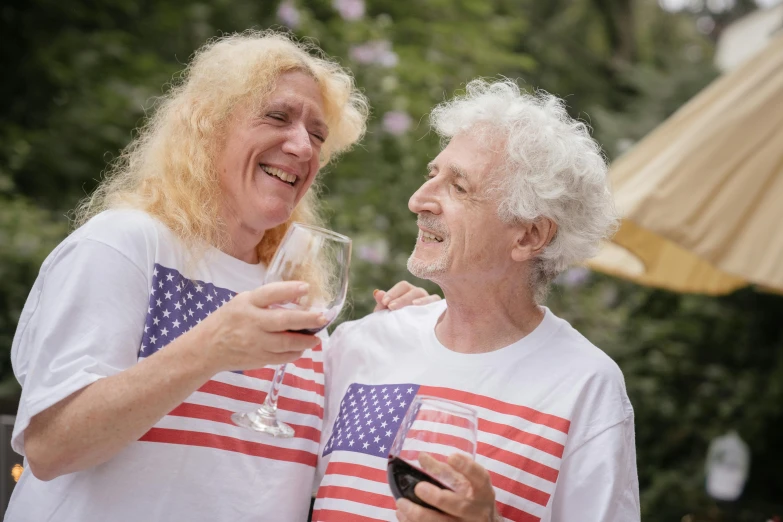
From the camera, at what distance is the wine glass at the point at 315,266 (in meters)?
1.83

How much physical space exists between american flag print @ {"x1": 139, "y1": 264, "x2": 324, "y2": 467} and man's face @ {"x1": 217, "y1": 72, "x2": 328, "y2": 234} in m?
0.25

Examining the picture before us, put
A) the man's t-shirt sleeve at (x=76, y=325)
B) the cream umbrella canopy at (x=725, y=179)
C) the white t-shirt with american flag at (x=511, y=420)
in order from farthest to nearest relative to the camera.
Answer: the cream umbrella canopy at (x=725, y=179) → the white t-shirt with american flag at (x=511, y=420) → the man's t-shirt sleeve at (x=76, y=325)

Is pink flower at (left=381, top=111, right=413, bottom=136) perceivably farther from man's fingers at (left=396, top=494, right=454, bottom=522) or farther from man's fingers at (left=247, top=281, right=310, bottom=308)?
man's fingers at (left=396, top=494, right=454, bottom=522)

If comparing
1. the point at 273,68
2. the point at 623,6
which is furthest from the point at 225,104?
the point at 623,6

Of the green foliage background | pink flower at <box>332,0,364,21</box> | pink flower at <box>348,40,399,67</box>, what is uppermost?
pink flower at <box>332,0,364,21</box>

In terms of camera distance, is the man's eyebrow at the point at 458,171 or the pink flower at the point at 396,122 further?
the pink flower at the point at 396,122

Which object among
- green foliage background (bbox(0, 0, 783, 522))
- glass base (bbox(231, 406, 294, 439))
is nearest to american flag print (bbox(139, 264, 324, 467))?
glass base (bbox(231, 406, 294, 439))

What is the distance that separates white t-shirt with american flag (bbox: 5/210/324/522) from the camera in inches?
80.5

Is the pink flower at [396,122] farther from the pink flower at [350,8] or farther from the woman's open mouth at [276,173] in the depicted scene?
the woman's open mouth at [276,173]

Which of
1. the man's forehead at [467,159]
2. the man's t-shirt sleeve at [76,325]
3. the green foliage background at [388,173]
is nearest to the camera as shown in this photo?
the man's t-shirt sleeve at [76,325]

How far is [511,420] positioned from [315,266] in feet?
2.40

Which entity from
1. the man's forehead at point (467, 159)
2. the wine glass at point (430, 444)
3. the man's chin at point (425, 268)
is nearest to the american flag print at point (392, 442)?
→ the man's chin at point (425, 268)

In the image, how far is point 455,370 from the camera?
2.44 meters

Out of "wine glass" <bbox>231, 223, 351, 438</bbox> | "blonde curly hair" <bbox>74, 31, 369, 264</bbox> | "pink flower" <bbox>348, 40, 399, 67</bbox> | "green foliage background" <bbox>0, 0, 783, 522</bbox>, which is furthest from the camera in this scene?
"pink flower" <bbox>348, 40, 399, 67</bbox>
